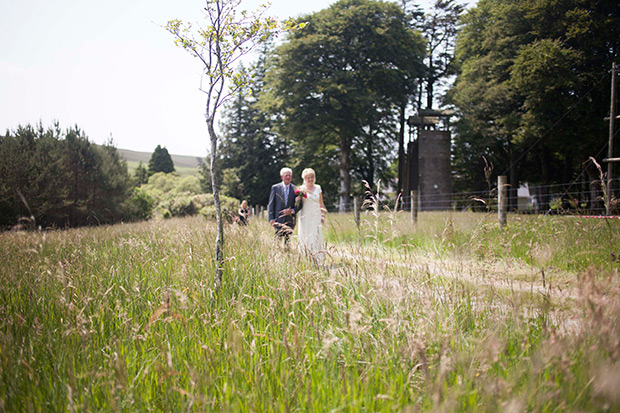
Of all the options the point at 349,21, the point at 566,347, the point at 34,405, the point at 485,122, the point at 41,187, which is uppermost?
the point at 349,21

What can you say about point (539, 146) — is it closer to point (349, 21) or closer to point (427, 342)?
point (349, 21)

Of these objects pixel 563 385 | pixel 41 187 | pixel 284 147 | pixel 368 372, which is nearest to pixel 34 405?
pixel 368 372

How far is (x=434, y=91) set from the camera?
32.6 m

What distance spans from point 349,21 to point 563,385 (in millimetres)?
26793

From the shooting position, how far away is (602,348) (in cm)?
160

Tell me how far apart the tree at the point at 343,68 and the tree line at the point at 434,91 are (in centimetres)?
8

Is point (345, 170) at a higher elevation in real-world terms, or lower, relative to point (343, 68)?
lower

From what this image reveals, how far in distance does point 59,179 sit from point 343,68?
65.0 ft

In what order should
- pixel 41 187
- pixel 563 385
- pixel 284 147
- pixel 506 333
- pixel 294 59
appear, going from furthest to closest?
pixel 284 147
pixel 294 59
pixel 41 187
pixel 506 333
pixel 563 385

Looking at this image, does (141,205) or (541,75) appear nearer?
(541,75)

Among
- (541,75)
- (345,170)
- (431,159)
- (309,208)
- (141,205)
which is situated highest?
(541,75)

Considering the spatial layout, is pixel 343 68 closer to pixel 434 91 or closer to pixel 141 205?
pixel 434 91

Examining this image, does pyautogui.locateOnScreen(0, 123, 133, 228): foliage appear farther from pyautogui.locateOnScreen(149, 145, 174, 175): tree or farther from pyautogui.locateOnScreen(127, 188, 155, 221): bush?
pyautogui.locateOnScreen(149, 145, 174, 175): tree

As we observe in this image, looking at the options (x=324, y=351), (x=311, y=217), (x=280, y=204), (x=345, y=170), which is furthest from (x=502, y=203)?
(x=345, y=170)
